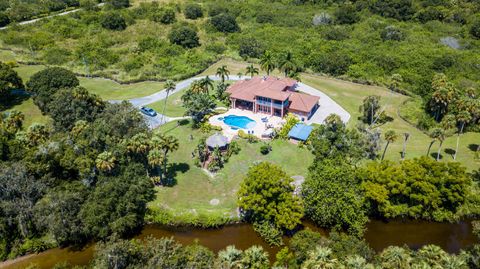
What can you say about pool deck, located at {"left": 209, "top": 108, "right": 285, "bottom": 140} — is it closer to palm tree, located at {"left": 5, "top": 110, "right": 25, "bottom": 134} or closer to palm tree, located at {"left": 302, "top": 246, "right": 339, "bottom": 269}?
palm tree, located at {"left": 5, "top": 110, "right": 25, "bottom": 134}

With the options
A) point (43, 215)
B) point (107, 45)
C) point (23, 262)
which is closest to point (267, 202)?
point (43, 215)

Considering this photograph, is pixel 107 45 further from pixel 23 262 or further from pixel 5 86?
pixel 23 262

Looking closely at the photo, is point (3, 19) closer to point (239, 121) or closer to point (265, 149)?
point (239, 121)

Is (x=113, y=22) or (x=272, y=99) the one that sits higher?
(x=113, y=22)

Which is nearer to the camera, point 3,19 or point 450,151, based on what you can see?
point 450,151

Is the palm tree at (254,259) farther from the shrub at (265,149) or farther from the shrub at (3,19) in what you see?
the shrub at (3,19)

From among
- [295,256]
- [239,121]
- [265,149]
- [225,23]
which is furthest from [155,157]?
[225,23]

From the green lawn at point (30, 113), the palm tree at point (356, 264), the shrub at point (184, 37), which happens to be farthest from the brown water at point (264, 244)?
the shrub at point (184, 37)

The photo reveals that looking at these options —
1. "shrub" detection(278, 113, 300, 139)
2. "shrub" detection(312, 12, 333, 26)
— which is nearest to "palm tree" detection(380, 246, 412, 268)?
"shrub" detection(278, 113, 300, 139)
